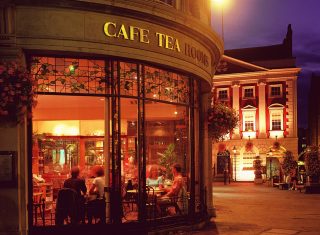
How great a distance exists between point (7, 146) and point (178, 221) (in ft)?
14.8

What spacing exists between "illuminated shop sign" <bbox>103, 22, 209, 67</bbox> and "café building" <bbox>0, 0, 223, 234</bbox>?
2cm

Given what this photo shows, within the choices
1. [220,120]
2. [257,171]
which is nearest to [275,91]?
[257,171]

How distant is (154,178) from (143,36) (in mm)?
4206

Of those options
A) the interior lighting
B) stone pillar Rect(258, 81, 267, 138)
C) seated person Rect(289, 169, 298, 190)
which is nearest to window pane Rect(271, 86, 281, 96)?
stone pillar Rect(258, 81, 267, 138)

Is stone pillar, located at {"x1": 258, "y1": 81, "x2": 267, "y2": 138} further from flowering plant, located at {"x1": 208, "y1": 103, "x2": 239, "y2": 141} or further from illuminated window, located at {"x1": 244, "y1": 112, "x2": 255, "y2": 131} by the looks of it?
flowering plant, located at {"x1": 208, "y1": 103, "x2": 239, "y2": 141}

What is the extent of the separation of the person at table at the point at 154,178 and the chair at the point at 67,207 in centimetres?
298

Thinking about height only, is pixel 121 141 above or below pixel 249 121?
below

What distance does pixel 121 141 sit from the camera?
Answer: 1032 cm

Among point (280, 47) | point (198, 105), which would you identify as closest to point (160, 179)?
point (198, 105)

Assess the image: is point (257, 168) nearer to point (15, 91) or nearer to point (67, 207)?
point (67, 207)

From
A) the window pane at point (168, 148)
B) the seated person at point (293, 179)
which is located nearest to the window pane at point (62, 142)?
the window pane at point (168, 148)

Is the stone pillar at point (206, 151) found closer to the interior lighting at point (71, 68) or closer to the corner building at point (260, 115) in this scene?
the interior lighting at point (71, 68)

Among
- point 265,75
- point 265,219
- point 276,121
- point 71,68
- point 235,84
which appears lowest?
point 265,219

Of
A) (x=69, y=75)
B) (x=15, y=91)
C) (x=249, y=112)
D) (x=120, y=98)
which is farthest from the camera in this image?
(x=249, y=112)
